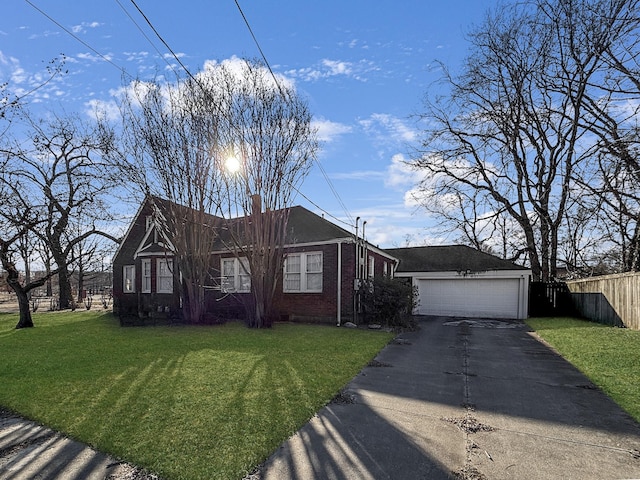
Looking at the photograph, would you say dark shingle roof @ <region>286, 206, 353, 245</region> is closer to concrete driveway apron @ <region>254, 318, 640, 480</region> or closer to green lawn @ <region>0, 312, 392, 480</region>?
green lawn @ <region>0, 312, 392, 480</region>

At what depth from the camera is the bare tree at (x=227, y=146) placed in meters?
12.3

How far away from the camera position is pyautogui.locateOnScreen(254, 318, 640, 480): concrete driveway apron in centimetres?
337

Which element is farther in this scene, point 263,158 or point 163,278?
point 163,278

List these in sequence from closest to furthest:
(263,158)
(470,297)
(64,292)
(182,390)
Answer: (182,390), (263,158), (470,297), (64,292)

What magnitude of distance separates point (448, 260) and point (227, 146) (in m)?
13.1

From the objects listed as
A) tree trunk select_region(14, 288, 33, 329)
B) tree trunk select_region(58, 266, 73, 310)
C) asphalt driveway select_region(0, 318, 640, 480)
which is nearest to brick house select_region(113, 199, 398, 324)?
tree trunk select_region(14, 288, 33, 329)

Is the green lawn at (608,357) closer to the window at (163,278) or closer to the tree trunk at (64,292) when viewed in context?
the window at (163,278)

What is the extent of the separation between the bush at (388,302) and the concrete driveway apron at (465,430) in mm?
5661

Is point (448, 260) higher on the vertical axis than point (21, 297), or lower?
higher

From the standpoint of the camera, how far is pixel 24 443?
3910 mm

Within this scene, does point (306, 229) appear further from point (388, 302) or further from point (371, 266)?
point (388, 302)

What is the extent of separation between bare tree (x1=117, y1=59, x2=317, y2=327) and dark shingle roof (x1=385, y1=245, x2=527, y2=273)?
9934mm

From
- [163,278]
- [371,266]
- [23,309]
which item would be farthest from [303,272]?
[23,309]

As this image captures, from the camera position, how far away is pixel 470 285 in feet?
62.4
